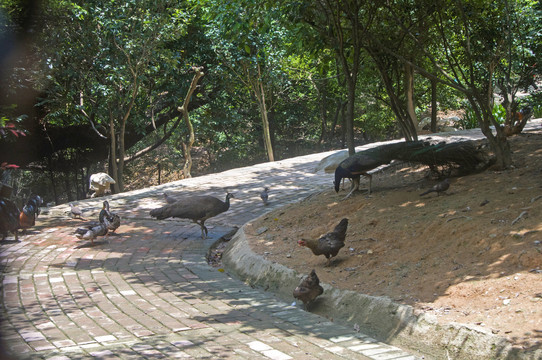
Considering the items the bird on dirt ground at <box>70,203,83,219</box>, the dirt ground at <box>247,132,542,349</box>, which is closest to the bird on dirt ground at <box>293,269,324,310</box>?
the dirt ground at <box>247,132,542,349</box>

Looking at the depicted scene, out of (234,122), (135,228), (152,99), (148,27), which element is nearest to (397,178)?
(135,228)

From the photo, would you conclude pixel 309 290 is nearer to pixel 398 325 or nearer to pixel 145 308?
pixel 398 325

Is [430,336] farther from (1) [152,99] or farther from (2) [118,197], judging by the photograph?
(1) [152,99]

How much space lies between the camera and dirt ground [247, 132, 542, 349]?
5031 millimetres

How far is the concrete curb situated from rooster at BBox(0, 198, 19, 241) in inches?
231

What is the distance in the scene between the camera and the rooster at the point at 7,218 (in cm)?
1071

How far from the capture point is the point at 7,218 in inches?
426

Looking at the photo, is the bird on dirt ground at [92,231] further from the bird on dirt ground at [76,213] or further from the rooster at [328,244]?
the rooster at [328,244]

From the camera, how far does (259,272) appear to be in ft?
25.2

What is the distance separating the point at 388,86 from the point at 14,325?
25.4 feet

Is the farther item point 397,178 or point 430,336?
point 397,178

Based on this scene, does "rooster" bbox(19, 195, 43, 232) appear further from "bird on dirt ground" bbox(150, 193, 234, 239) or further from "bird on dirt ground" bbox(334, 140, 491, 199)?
"bird on dirt ground" bbox(334, 140, 491, 199)

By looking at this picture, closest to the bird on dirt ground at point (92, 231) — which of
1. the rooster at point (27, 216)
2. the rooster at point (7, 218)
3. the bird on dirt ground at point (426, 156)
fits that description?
the rooster at point (7, 218)

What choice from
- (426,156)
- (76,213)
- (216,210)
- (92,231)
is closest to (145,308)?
(92,231)
